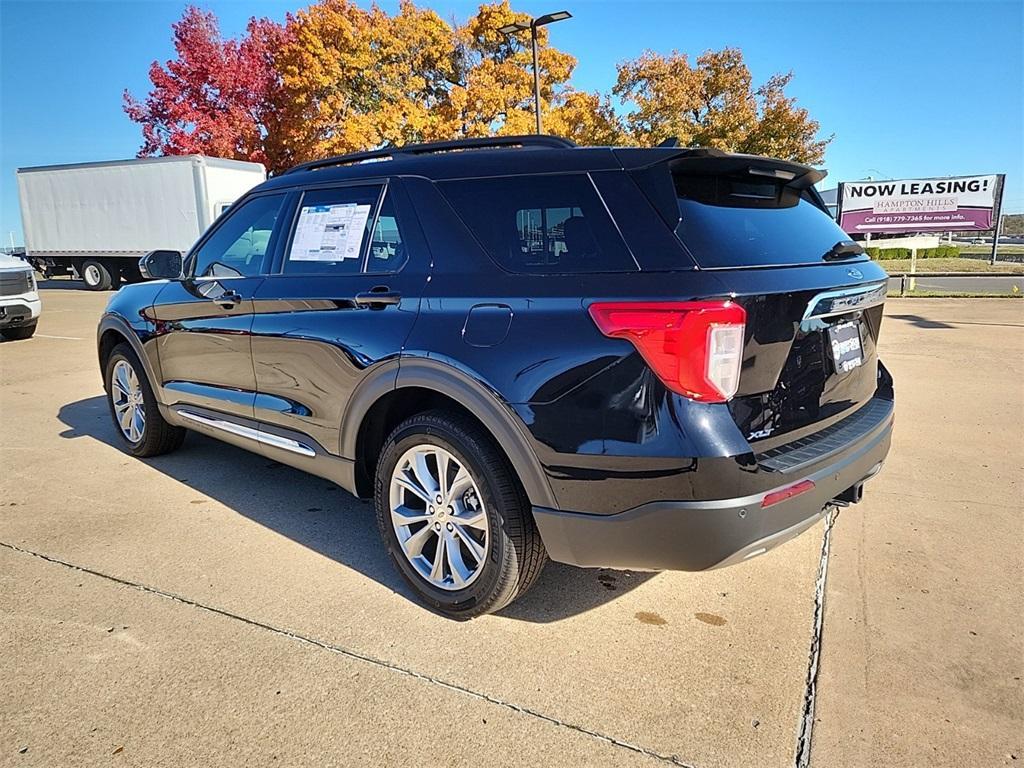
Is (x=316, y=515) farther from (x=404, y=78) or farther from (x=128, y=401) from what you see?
(x=404, y=78)

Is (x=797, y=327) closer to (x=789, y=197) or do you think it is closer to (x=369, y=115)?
(x=789, y=197)

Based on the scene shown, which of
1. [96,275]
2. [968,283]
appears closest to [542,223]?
[968,283]

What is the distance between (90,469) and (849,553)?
4779mm

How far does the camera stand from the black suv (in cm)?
215

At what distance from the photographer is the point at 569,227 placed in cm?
245

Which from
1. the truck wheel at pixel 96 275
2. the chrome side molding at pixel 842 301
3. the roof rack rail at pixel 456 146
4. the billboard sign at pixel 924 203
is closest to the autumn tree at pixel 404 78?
the truck wheel at pixel 96 275

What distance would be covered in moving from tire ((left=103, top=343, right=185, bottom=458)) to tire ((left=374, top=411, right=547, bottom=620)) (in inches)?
101

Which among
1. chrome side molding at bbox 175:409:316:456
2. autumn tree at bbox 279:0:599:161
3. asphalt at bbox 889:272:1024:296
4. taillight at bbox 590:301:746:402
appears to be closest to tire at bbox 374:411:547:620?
chrome side molding at bbox 175:409:316:456

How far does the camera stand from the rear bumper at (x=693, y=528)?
2146mm

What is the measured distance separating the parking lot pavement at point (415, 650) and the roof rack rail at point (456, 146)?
75.6 inches

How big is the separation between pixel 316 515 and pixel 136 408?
2.00 metres

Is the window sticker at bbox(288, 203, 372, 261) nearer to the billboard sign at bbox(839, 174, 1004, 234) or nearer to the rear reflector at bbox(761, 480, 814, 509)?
the rear reflector at bbox(761, 480, 814, 509)

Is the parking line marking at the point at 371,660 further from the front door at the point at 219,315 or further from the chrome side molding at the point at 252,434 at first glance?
the front door at the point at 219,315

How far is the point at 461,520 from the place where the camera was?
273cm
